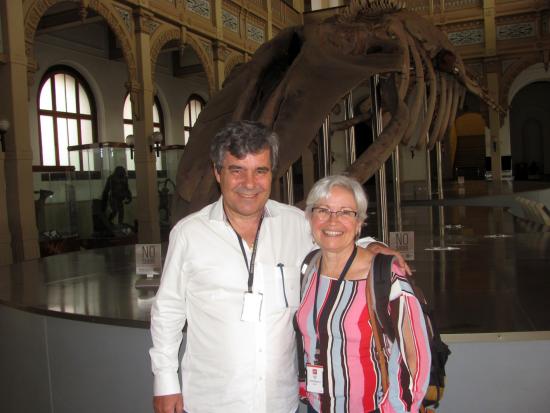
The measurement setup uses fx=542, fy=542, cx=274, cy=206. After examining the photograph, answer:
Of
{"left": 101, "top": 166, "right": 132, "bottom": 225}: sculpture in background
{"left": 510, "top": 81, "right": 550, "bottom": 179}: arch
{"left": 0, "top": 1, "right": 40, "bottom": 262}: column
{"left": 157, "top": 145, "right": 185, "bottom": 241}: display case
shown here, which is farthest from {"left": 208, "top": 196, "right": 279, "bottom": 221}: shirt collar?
{"left": 510, "top": 81, "right": 550, "bottom": 179}: arch

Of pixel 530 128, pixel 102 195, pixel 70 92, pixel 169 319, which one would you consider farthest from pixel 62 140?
pixel 530 128

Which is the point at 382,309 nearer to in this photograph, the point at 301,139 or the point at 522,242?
the point at 301,139

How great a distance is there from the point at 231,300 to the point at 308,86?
152cm

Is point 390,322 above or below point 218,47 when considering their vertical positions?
below

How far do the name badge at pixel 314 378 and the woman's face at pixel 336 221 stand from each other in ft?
1.19

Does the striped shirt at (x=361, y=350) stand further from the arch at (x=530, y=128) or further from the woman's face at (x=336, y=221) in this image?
the arch at (x=530, y=128)

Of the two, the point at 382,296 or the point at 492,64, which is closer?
the point at 382,296

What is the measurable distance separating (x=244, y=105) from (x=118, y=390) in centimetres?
167

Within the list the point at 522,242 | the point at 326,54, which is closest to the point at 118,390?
the point at 326,54

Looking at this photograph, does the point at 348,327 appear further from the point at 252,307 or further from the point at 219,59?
the point at 219,59

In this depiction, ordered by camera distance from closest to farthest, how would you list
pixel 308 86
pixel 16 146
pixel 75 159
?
pixel 308 86 < pixel 16 146 < pixel 75 159

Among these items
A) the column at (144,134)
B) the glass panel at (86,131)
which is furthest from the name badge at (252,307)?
the glass panel at (86,131)

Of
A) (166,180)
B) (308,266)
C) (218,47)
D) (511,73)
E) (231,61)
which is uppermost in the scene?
(218,47)

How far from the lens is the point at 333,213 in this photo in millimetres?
→ 1674
